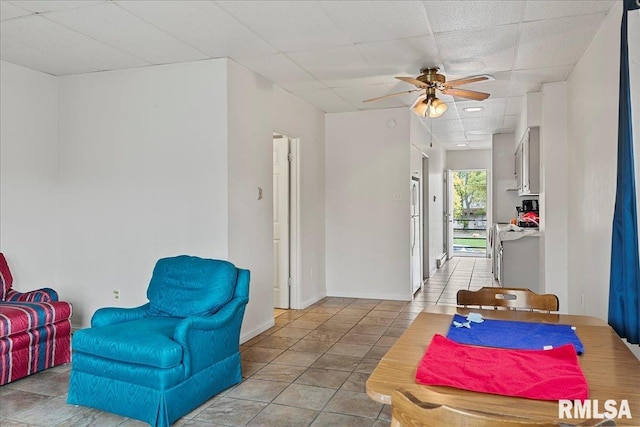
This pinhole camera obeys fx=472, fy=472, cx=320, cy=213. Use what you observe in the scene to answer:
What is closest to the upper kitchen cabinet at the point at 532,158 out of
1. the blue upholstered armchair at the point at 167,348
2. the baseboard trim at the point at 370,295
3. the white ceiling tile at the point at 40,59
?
the baseboard trim at the point at 370,295

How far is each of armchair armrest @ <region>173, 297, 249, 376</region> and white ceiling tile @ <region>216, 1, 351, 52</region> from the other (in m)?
1.99

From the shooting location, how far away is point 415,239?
273 inches

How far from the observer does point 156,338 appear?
2.84 m

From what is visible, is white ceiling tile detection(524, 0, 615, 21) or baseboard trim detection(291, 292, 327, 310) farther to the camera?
baseboard trim detection(291, 292, 327, 310)

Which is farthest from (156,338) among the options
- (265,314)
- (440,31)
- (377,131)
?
(377,131)

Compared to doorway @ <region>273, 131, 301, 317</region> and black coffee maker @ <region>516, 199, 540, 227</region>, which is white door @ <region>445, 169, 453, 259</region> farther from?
doorway @ <region>273, 131, 301, 317</region>

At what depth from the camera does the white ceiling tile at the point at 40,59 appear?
394 centimetres

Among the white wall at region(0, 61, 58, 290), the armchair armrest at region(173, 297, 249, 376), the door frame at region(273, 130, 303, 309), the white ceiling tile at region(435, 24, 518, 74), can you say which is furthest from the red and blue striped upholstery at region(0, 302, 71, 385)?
the white ceiling tile at region(435, 24, 518, 74)

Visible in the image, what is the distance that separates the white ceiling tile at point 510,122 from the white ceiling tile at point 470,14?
13.2 ft

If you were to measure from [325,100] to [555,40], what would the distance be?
9.05ft

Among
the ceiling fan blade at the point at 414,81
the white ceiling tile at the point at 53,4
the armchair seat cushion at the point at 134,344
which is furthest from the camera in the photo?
the ceiling fan blade at the point at 414,81

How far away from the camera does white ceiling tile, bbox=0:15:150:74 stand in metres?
3.47

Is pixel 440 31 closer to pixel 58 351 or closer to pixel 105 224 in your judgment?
pixel 105 224

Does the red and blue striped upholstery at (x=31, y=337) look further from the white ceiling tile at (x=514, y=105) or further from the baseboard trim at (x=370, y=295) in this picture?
the white ceiling tile at (x=514, y=105)
